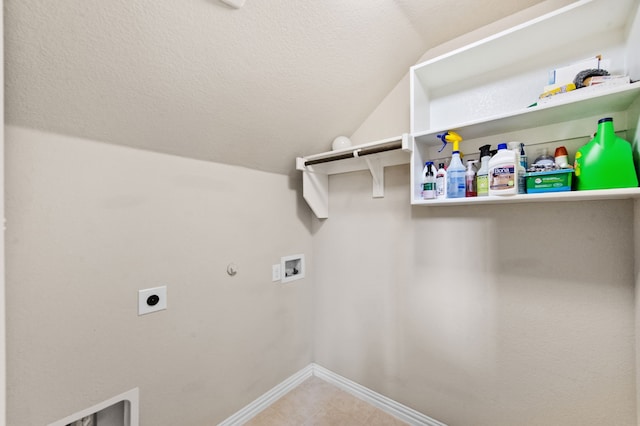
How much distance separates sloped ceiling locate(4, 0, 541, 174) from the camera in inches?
33.9

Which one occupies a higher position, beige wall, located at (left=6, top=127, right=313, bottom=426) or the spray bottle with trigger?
the spray bottle with trigger

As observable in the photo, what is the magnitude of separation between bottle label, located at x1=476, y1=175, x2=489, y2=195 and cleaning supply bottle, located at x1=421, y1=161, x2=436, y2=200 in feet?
0.62

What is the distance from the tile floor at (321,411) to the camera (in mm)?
1626

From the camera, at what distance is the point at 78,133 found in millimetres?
1062

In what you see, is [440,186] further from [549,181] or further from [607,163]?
[607,163]

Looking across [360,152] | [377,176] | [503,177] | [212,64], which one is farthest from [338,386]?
[212,64]

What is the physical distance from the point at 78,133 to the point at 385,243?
62.0 inches

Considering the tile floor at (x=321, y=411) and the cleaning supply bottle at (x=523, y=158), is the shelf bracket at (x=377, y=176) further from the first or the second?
the tile floor at (x=321, y=411)

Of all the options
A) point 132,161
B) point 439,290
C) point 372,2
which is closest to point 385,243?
point 439,290

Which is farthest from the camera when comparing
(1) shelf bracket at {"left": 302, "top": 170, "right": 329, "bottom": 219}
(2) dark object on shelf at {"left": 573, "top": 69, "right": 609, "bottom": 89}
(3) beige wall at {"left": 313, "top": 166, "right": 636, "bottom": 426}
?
(1) shelf bracket at {"left": 302, "top": 170, "right": 329, "bottom": 219}

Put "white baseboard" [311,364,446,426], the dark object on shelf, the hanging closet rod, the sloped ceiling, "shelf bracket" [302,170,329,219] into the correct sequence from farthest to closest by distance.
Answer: "shelf bracket" [302,170,329,219] → "white baseboard" [311,364,446,426] → the hanging closet rod → the dark object on shelf → the sloped ceiling

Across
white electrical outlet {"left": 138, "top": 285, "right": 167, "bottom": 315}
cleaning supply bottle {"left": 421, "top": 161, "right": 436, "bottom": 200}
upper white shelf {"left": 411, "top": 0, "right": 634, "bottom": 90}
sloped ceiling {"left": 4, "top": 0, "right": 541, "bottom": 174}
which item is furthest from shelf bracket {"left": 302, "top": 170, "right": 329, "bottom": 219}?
white electrical outlet {"left": 138, "top": 285, "right": 167, "bottom": 315}

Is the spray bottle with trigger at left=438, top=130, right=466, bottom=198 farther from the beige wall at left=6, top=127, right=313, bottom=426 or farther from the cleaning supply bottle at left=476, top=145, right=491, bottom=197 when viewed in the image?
the beige wall at left=6, top=127, right=313, bottom=426

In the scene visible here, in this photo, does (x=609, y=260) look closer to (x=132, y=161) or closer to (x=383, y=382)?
(x=383, y=382)
